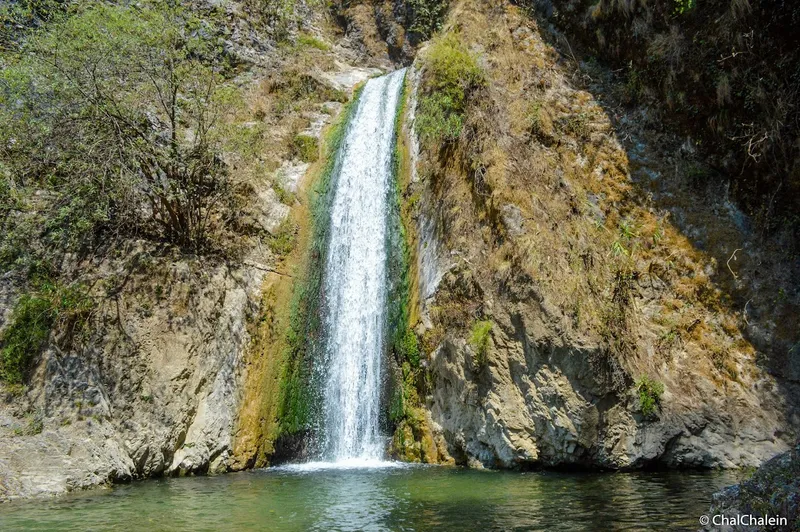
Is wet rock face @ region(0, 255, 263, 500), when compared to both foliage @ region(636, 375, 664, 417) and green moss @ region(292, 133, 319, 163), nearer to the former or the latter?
green moss @ region(292, 133, 319, 163)

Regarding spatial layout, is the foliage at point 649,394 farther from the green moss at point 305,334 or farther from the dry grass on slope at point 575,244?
the green moss at point 305,334

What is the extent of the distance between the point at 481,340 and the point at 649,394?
137 inches

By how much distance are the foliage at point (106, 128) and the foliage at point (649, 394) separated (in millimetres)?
10954

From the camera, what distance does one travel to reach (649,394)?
37.1ft

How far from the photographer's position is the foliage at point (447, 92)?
16.5 m

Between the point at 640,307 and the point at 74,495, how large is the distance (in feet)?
39.5

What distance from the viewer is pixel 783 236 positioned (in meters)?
13.5

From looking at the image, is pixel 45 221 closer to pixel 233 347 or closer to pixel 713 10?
pixel 233 347


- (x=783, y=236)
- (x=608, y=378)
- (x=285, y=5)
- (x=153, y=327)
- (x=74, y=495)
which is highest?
(x=285, y=5)

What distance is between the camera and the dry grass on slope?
12.0m

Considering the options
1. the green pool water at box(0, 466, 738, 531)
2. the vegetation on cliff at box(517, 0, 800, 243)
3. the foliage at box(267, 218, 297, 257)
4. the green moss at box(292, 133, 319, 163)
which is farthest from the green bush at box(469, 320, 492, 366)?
the green moss at box(292, 133, 319, 163)

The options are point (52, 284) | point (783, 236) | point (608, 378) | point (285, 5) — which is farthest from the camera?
point (285, 5)

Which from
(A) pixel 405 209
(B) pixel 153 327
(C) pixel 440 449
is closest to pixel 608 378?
(C) pixel 440 449

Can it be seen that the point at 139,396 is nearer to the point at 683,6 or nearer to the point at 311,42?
the point at 683,6
